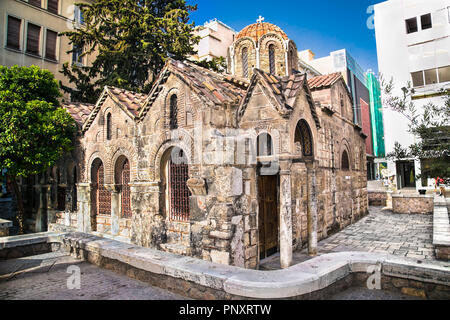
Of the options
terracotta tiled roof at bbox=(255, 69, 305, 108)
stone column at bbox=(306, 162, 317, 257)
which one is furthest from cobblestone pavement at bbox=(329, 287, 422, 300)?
terracotta tiled roof at bbox=(255, 69, 305, 108)

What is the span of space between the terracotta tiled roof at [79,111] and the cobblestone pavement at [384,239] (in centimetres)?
945

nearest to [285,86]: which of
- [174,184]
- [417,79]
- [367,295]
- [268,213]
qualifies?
[268,213]

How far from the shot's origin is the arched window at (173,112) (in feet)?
26.6

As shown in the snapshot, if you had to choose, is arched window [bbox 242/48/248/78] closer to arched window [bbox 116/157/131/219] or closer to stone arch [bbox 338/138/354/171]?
stone arch [bbox 338/138/354/171]

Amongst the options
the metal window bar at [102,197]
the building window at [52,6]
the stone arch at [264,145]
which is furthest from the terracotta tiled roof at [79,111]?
the building window at [52,6]

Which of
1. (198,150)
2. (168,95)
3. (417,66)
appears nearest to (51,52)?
(168,95)

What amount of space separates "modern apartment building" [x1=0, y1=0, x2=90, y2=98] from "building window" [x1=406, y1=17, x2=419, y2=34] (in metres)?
26.0

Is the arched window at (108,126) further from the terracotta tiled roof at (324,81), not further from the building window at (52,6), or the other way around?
the building window at (52,6)

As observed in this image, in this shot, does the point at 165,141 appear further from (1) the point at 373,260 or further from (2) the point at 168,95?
(1) the point at 373,260

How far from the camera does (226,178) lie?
260 inches

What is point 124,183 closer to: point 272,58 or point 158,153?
point 158,153

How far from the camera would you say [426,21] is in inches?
907

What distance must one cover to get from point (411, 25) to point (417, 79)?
5.05m

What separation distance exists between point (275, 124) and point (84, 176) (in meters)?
8.43
